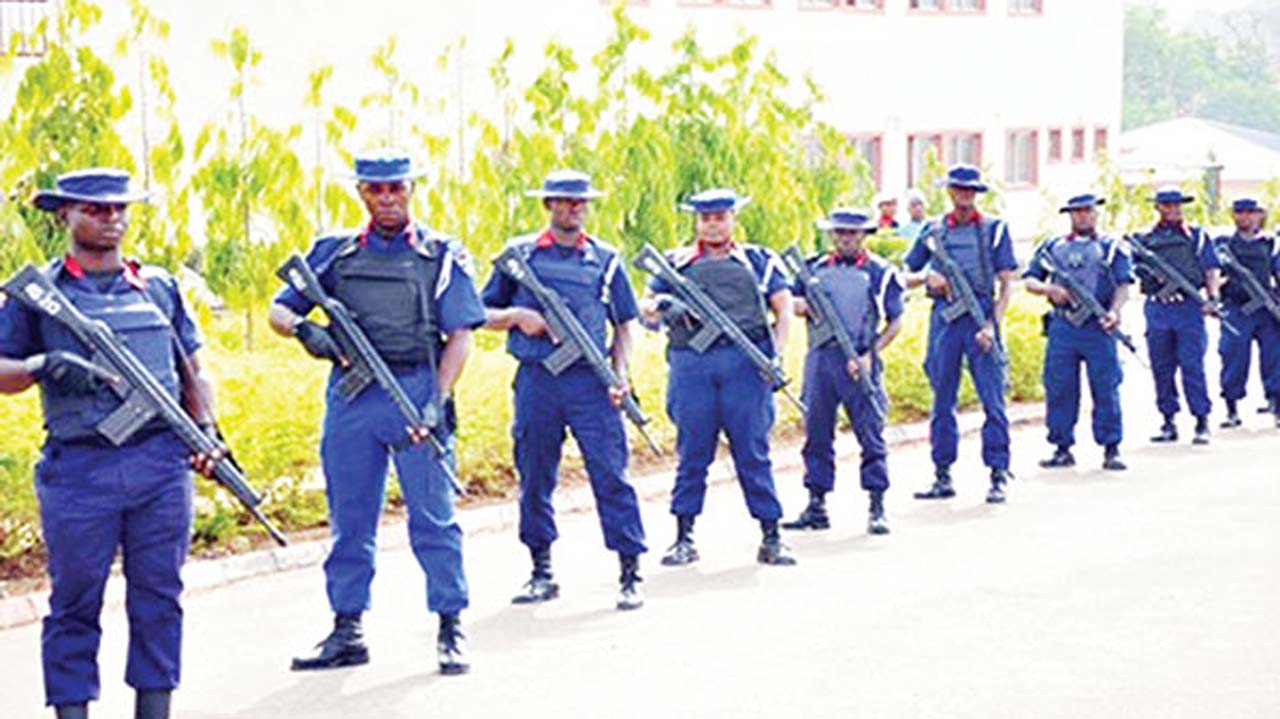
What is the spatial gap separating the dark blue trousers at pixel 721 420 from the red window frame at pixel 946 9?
29.3m

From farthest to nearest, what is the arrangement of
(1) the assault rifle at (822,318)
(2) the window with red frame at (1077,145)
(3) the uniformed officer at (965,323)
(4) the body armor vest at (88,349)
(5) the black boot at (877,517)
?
(2) the window with red frame at (1077,145) → (3) the uniformed officer at (965,323) → (1) the assault rifle at (822,318) → (5) the black boot at (877,517) → (4) the body armor vest at (88,349)

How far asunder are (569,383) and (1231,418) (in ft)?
30.4

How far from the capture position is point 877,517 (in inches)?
528

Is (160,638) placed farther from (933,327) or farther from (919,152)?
(919,152)

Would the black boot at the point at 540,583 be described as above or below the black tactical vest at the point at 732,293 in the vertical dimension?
below

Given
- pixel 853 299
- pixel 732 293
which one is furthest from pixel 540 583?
pixel 853 299

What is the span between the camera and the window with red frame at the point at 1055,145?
45875 mm

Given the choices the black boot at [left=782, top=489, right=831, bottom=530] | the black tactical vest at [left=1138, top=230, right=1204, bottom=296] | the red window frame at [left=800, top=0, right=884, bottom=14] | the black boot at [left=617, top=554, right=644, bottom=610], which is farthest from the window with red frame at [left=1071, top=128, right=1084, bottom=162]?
the black boot at [left=617, top=554, right=644, bottom=610]

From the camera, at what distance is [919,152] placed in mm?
41656

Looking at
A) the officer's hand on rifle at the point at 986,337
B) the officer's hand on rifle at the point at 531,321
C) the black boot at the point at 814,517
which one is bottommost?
the black boot at the point at 814,517

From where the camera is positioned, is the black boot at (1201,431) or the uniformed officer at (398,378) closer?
the uniformed officer at (398,378)

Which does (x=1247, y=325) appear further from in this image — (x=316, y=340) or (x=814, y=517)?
(x=316, y=340)

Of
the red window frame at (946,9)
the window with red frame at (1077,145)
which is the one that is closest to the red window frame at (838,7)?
the red window frame at (946,9)

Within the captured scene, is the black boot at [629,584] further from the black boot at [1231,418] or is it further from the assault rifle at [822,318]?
the black boot at [1231,418]
